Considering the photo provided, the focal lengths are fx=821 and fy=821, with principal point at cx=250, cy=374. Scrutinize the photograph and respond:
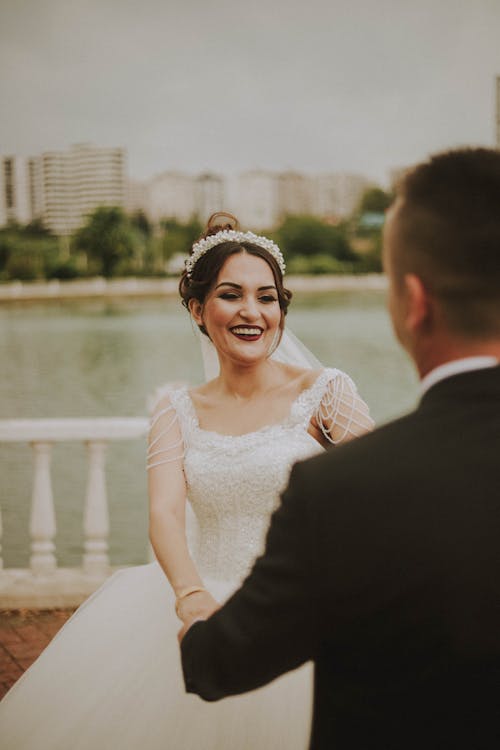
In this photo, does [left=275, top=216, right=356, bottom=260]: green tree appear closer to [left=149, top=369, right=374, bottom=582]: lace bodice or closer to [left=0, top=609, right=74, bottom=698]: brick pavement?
[left=0, top=609, right=74, bottom=698]: brick pavement

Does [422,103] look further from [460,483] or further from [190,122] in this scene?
[460,483]

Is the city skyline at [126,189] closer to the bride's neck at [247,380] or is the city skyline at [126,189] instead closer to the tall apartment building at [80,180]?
the tall apartment building at [80,180]

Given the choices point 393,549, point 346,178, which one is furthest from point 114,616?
point 346,178

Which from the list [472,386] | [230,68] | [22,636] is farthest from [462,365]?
[230,68]

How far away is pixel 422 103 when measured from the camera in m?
73.7

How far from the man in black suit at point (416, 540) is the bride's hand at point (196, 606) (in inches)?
22.8

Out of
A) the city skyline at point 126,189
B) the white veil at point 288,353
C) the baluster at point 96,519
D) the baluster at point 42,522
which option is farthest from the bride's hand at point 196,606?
the city skyline at point 126,189

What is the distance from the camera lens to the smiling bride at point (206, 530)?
1913 mm

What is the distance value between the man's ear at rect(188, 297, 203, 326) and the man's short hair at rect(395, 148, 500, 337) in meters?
1.56

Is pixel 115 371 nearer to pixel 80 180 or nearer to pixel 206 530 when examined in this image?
pixel 206 530

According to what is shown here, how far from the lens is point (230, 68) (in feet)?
254

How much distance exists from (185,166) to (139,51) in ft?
43.9

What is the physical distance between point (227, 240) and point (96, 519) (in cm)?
240

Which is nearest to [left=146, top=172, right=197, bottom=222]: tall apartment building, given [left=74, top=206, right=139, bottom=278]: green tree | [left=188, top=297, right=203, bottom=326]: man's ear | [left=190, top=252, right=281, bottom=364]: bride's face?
[left=74, top=206, right=139, bottom=278]: green tree
